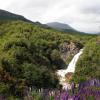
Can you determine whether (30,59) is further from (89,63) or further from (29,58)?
(89,63)

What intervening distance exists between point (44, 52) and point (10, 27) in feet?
48.3

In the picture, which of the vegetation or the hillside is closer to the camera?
the vegetation

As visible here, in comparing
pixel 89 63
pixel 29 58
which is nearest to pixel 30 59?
pixel 29 58

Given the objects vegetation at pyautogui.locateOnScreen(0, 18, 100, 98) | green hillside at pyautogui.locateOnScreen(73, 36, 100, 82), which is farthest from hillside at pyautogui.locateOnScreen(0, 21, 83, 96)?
green hillside at pyautogui.locateOnScreen(73, 36, 100, 82)

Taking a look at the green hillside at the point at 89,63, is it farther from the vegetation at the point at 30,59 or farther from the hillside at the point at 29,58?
the hillside at the point at 29,58

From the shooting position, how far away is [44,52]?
62.5 m

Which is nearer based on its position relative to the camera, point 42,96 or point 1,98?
point 1,98

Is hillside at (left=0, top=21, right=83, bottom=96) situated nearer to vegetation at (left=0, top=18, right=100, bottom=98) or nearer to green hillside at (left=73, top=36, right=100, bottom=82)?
vegetation at (left=0, top=18, right=100, bottom=98)

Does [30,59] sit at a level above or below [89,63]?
above

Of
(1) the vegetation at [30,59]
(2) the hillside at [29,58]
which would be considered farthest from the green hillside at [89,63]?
(2) the hillside at [29,58]

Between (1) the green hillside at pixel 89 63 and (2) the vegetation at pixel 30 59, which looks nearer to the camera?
(2) the vegetation at pixel 30 59

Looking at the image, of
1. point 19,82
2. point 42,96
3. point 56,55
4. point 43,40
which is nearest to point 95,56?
point 56,55

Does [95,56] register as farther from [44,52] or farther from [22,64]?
[22,64]

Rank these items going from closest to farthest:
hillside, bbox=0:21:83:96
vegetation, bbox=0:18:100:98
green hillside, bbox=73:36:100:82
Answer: vegetation, bbox=0:18:100:98 → hillside, bbox=0:21:83:96 → green hillside, bbox=73:36:100:82
